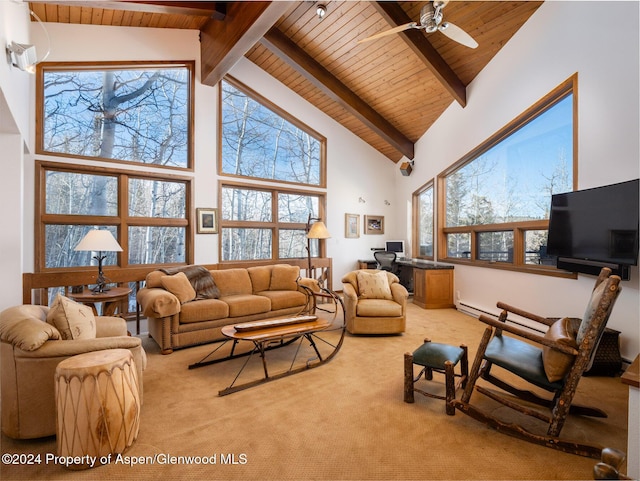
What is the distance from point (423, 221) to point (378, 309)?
372 cm

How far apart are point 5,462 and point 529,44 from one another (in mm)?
5728

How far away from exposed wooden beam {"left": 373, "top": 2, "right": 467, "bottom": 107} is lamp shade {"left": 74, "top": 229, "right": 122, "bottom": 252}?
13.8ft

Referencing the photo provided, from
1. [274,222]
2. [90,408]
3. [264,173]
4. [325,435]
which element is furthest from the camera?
[274,222]

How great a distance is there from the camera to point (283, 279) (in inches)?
185

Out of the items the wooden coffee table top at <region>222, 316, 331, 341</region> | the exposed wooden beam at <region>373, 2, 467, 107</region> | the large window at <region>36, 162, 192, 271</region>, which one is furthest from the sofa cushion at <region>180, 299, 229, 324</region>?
the exposed wooden beam at <region>373, 2, 467, 107</region>

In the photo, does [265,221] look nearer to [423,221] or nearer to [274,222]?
[274,222]

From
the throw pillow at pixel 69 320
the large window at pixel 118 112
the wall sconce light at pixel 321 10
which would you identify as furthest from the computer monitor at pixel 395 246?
the throw pillow at pixel 69 320

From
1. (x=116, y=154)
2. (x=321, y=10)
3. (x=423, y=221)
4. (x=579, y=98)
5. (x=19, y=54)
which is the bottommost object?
(x=423, y=221)

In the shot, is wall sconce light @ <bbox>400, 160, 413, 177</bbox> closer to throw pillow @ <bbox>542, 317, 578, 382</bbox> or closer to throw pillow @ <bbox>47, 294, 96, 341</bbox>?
throw pillow @ <bbox>542, 317, 578, 382</bbox>

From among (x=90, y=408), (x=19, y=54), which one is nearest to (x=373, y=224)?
(x=19, y=54)

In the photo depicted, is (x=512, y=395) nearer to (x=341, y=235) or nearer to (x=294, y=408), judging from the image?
(x=294, y=408)

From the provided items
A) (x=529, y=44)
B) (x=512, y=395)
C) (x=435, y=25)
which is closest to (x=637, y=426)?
(x=512, y=395)

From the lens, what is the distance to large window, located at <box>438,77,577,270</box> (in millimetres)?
3412

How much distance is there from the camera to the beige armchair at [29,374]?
181cm
